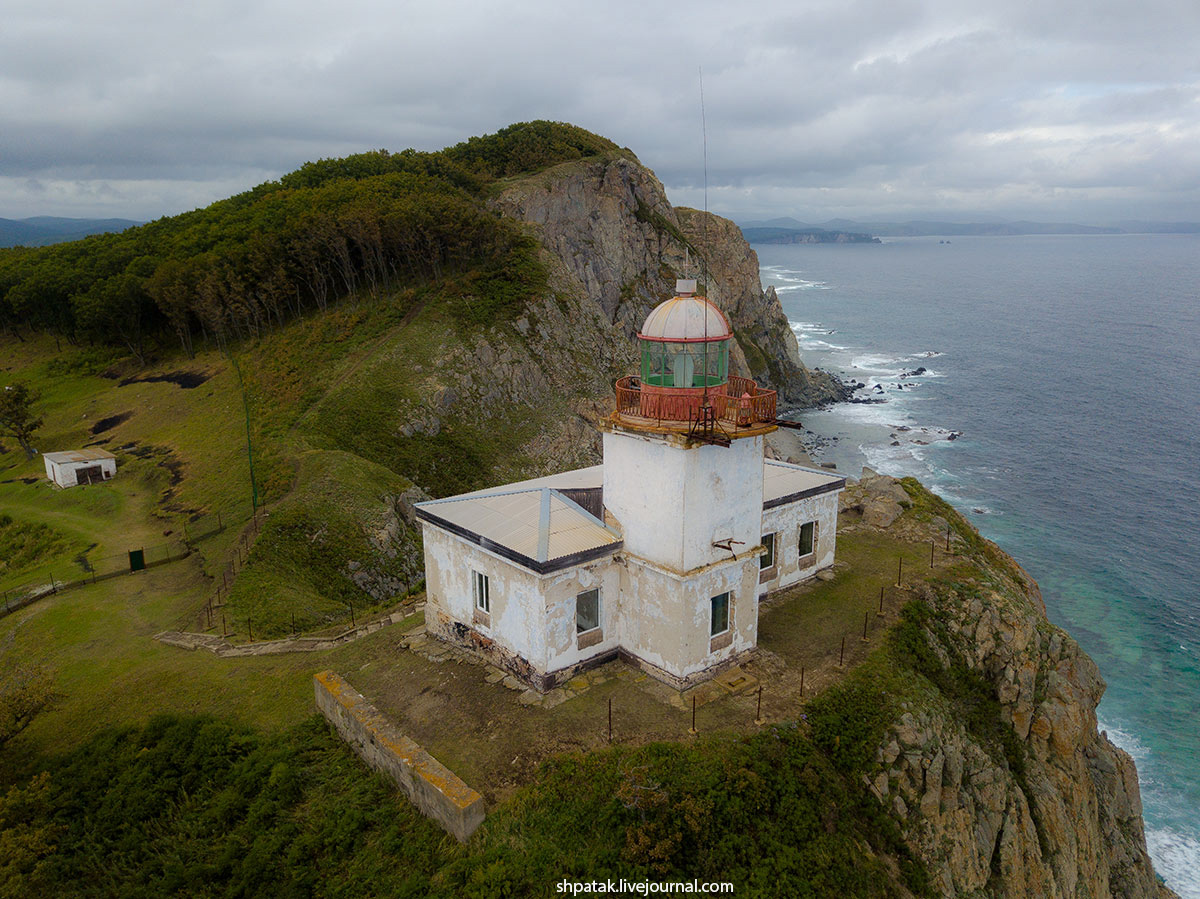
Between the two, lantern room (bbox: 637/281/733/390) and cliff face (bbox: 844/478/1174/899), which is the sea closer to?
cliff face (bbox: 844/478/1174/899)

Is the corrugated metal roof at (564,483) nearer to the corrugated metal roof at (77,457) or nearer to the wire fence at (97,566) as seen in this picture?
the wire fence at (97,566)

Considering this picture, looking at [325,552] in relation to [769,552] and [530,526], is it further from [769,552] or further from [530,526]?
[769,552]

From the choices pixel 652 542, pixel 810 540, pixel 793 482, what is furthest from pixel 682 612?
pixel 810 540

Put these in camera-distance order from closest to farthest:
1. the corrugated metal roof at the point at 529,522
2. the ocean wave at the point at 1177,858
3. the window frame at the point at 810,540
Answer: the corrugated metal roof at the point at 529,522, the window frame at the point at 810,540, the ocean wave at the point at 1177,858

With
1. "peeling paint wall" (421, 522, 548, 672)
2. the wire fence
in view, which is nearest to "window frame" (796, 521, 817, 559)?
"peeling paint wall" (421, 522, 548, 672)

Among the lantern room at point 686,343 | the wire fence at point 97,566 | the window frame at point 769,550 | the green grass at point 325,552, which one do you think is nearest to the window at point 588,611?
the lantern room at point 686,343

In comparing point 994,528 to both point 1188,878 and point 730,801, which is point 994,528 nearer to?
point 1188,878

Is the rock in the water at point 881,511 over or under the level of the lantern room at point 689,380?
under
